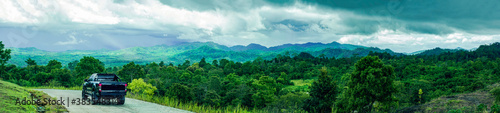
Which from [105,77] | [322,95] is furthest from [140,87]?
[322,95]

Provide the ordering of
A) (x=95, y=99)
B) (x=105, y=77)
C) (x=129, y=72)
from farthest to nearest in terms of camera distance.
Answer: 1. (x=129, y=72)
2. (x=105, y=77)
3. (x=95, y=99)

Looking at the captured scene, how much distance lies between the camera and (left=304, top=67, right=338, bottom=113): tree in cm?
3969

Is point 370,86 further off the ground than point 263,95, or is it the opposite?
point 370,86

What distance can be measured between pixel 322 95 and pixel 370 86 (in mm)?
7672

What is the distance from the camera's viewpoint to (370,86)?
34062 mm

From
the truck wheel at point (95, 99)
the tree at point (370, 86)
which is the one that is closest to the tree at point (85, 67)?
the truck wheel at point (95, 99)

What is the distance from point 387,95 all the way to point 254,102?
26.5m

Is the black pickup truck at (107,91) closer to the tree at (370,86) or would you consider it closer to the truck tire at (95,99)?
the truck tire at (95,99)

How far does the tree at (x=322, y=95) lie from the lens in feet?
130

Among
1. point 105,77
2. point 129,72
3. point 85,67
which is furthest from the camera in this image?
point 129,72

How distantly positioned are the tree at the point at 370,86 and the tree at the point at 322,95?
3879 millimetres

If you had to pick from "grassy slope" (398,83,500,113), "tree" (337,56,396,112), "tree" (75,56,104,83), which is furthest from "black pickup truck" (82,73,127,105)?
"grassy slope" (398,83,500,113)

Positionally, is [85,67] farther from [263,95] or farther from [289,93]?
[289,93]

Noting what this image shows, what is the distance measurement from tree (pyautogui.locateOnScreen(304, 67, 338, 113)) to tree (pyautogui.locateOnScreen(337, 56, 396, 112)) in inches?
153
